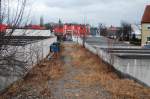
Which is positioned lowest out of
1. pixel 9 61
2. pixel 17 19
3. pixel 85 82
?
pixel 85 82

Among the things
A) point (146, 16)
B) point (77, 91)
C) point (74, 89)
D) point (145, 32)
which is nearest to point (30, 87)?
point (74, 89)

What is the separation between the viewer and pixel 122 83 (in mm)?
17656

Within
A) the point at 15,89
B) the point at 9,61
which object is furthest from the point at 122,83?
the point at 9,61

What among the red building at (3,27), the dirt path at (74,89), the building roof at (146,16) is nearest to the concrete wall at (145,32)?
the building roof at (146,16)

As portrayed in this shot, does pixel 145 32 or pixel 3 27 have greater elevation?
pixel 3 27

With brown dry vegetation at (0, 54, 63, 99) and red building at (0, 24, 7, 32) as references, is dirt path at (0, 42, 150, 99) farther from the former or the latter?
red building at (0, 24, 7, 32)

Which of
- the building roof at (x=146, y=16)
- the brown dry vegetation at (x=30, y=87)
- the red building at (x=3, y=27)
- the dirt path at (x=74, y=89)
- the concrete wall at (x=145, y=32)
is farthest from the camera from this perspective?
the building roof at (x=146, y=16)

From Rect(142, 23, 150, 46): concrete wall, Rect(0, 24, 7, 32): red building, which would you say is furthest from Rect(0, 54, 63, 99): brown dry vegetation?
Rect(142, 23, 150, 46): concrete wall

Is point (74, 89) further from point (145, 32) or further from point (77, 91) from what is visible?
point (145, 32)

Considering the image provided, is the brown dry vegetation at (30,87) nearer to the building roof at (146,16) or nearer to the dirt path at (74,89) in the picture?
the dirt path at (74,89)

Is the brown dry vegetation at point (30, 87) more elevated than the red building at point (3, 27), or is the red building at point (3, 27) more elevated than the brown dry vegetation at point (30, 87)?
the red building at point (3, 27)

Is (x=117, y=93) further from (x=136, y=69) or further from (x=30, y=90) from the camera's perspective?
(x=136, y=69)

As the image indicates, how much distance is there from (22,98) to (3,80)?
1104 mm

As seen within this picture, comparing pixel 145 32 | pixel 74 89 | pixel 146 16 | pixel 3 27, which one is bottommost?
pixel 145 32
